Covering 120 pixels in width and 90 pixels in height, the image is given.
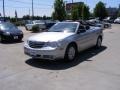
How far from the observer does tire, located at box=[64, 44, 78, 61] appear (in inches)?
319

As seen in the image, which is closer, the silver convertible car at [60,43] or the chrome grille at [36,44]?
the silver convertible car at [60,43]

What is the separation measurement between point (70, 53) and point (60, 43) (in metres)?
0.78

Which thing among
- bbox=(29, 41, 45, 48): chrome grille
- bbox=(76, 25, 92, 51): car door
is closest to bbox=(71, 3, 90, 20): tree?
bbox=(76, 25, 92, 51): car door

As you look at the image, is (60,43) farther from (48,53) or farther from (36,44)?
(36,44)

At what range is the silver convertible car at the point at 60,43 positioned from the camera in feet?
25.0

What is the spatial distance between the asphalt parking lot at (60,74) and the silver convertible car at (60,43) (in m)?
0.38

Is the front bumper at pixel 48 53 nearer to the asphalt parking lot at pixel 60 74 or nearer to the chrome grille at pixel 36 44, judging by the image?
the chrome grille at pixel 36 44

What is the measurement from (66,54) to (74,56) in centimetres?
69

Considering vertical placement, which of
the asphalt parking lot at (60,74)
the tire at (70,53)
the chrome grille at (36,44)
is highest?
the chrome grille at (36,44)

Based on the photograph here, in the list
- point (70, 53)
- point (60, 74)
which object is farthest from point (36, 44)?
point (60, 74)

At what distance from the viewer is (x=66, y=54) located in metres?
8.05

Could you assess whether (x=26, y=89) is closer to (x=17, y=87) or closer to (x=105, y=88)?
(x=17, y=87)

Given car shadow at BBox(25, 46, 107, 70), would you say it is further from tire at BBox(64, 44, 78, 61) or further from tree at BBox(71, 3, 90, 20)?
tree at BBox(71, 3, 90, 20)

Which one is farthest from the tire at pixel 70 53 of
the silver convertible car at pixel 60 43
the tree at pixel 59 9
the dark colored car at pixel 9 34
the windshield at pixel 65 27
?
the tree at pixel 59 9
